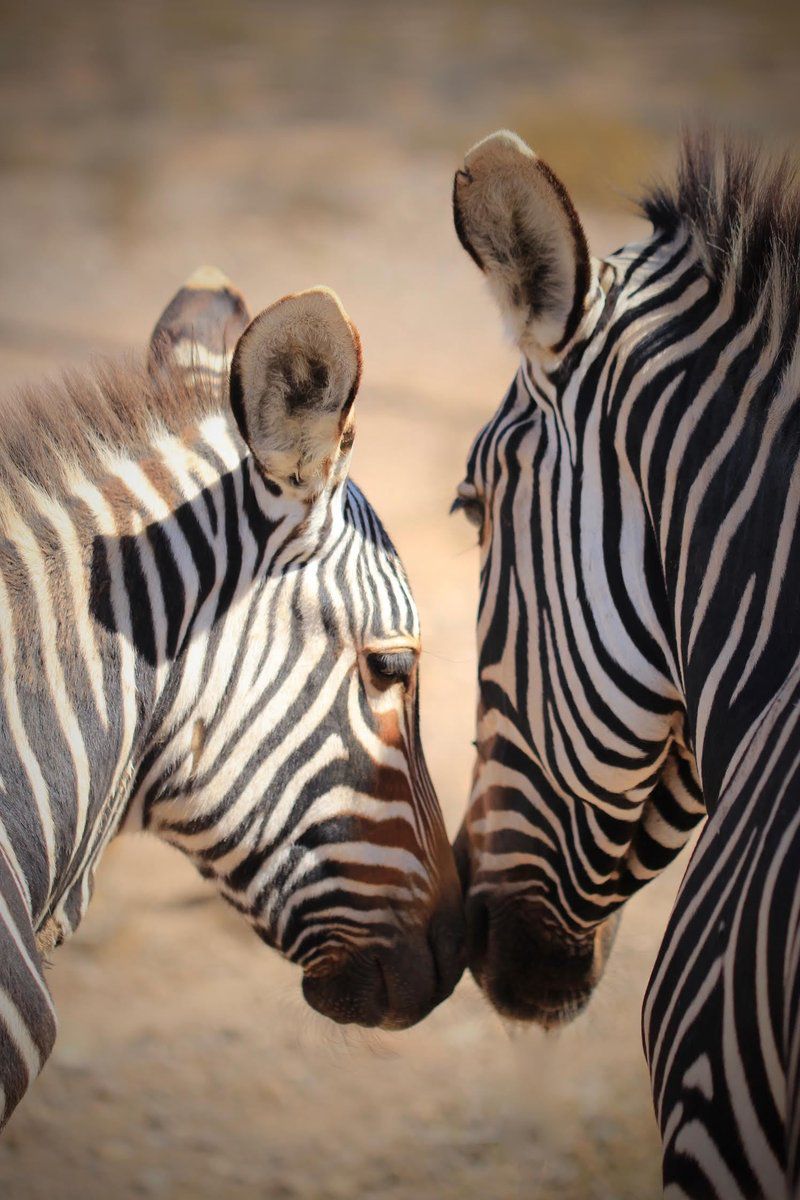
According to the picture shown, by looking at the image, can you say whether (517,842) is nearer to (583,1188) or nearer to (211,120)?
(583,1188)

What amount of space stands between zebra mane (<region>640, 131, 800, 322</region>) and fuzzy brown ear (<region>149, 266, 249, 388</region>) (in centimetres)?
112

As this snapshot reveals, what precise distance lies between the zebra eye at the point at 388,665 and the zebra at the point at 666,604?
30 cm

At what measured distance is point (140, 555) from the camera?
242cm

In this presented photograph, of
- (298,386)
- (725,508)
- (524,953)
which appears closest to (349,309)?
(524,953)

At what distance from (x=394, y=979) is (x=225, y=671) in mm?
938

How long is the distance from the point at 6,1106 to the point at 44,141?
13.5 m

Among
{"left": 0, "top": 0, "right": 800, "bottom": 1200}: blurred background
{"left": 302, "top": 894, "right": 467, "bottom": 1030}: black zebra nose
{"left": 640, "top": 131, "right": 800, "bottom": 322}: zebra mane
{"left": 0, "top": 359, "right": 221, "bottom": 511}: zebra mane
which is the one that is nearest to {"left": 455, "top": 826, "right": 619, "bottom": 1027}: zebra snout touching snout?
{"left": 302, "top": 894, "right": 467, "bottom": 1030}: black zebra nose

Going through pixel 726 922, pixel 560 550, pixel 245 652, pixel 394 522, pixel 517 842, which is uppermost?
pixel 560 550

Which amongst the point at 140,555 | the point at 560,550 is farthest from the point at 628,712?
the point at 140,555

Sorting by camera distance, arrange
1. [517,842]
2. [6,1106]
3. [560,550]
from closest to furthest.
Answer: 1. [6,1106]
2. [560,550]
3. [517,842]

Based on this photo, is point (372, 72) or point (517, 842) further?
point (372, 72)

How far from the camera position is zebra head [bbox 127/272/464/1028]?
7.93 feet

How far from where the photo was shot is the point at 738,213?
8.15 feet

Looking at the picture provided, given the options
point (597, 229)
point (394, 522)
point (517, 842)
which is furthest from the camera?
point (597, 229)
